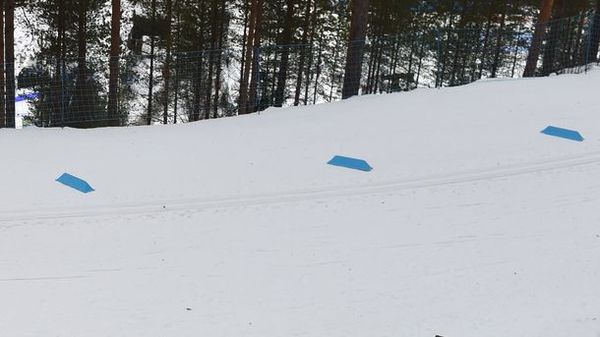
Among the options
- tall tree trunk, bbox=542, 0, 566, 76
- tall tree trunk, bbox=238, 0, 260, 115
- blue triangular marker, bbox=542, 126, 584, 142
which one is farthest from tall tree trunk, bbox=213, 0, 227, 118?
blue triangular marker, bbox=542, 126, 584, 142

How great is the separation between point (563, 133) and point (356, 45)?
4.70 meters

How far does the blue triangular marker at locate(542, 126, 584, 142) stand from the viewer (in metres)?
7.59

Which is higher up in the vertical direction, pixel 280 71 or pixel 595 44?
pixel 595 44

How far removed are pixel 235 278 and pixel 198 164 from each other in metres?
2.84

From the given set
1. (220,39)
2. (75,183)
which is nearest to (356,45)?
(75,183)

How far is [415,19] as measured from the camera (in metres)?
22.0

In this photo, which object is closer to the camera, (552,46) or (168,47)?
(552,46)

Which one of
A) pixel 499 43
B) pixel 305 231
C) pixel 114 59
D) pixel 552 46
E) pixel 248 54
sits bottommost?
pixel 305 231

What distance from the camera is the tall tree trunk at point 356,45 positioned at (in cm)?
1126

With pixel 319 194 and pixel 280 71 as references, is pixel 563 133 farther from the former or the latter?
pixel 280 71

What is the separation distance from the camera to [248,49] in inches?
660

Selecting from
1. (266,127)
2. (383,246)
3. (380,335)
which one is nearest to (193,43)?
(266,127)

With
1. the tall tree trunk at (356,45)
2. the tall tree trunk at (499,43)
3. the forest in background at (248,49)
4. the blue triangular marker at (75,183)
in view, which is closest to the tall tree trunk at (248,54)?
the forest in background at (248,49)

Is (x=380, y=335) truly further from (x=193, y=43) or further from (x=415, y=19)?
(x=415, y=19)
